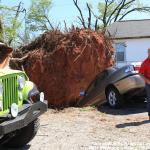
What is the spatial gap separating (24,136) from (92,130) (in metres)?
1.72

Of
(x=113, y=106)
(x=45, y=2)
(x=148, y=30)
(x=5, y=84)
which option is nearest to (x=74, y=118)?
(x=113, y=106)

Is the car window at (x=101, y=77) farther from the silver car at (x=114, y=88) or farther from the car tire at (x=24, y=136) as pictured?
the car tire at (x=24, y=136)

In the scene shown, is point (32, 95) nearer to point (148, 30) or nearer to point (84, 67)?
point (84, 67)

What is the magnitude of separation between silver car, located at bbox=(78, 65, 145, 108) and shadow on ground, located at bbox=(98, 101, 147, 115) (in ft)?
0.74

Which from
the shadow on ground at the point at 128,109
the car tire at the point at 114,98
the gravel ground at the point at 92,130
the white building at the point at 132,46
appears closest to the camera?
the gravel ground at the point at 92,130

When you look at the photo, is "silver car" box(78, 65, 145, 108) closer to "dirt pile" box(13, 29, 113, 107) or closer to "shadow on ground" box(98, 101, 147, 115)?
"shadow on ground" box(98, 101, 147, 115)

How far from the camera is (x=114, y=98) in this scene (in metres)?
13.6

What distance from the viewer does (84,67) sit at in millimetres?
13789

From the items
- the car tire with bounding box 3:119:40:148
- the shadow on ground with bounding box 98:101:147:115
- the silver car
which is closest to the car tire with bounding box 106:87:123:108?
the silver car

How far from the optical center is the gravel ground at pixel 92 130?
842 centimetres

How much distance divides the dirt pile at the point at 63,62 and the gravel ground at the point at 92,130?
1.14 meters

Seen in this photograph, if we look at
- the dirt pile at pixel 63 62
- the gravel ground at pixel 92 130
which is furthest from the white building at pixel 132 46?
→ the gravel ground at pixel 92 130

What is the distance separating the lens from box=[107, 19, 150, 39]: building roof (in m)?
39.4

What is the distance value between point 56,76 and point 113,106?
183 cm
